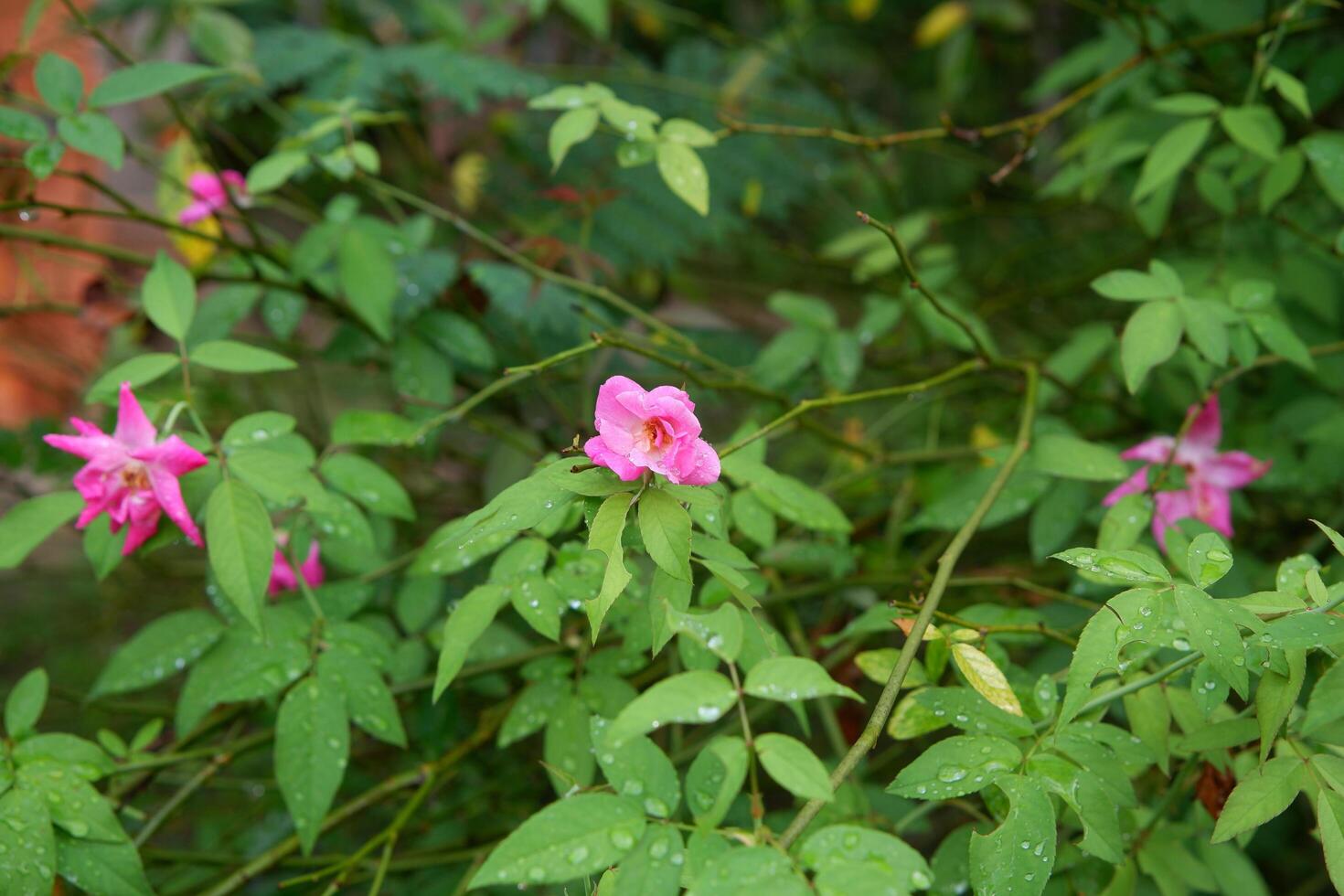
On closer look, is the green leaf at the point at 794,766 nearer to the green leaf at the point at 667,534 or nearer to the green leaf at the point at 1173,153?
the green leaf at the point at 667,534

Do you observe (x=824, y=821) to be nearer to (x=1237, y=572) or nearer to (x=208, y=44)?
(x=1237, y=572)

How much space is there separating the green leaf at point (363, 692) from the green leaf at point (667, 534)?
40 cm

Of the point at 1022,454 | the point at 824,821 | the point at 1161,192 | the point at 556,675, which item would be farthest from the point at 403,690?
the point at 1161,192

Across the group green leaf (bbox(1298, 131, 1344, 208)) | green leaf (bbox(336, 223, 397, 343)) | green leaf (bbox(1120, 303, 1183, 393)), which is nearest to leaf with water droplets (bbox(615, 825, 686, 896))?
green leaf (bbox(1120, 303, 1183, 393))

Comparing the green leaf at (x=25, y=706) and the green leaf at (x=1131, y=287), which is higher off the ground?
the green leaf at (x=1131, y=287)

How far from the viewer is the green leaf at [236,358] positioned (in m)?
0.94

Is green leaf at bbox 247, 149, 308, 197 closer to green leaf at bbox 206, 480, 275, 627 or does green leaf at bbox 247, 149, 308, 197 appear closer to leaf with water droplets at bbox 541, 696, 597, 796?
green leaf at bbox 206, 480, 275, 627

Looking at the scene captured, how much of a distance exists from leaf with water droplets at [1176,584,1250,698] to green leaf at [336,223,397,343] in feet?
2.93

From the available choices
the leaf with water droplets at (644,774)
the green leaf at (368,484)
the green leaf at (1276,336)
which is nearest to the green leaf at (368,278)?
the green leaf at (368,484)

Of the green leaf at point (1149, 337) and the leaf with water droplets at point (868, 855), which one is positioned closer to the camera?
the leaf with water droplets at point (868, 855)

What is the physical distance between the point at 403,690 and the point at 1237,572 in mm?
923

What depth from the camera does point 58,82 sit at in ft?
3.35

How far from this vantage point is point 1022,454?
1097mm

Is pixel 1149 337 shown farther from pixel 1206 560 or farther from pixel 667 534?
pixel 667 534
